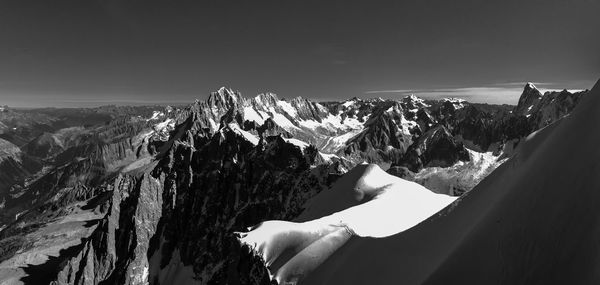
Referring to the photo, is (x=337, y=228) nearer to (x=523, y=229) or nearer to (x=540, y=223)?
(x=523, y=229)

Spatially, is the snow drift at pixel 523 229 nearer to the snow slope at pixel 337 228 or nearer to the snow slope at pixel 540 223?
the snow slope at pixel 540 223

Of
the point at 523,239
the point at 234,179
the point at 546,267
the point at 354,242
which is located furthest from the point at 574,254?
the point at 234,179

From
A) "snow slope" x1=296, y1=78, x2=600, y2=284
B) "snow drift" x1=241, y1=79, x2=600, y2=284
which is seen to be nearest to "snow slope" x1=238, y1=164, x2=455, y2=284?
"snow drift" x1=241, y1=79, x2=600, y2=284

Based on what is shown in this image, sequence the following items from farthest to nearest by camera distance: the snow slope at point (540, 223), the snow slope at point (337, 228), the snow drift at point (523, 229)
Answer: the snow slope at point (337, 228) < the snow drift at point (523, 229) < the snow slope at point (540, 223)

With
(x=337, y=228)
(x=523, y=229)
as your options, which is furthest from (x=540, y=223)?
(x=337, y=228)

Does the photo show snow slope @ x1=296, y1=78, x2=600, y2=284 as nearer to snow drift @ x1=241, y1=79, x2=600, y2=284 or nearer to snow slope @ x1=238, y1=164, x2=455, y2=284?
snow drift @ x1=241, y1=79, x2=600, y2=284

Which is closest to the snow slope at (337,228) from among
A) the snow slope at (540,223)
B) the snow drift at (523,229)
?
the snow drift at (523,229)

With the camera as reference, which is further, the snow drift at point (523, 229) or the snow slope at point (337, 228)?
the snow slope at point (337, 228)
